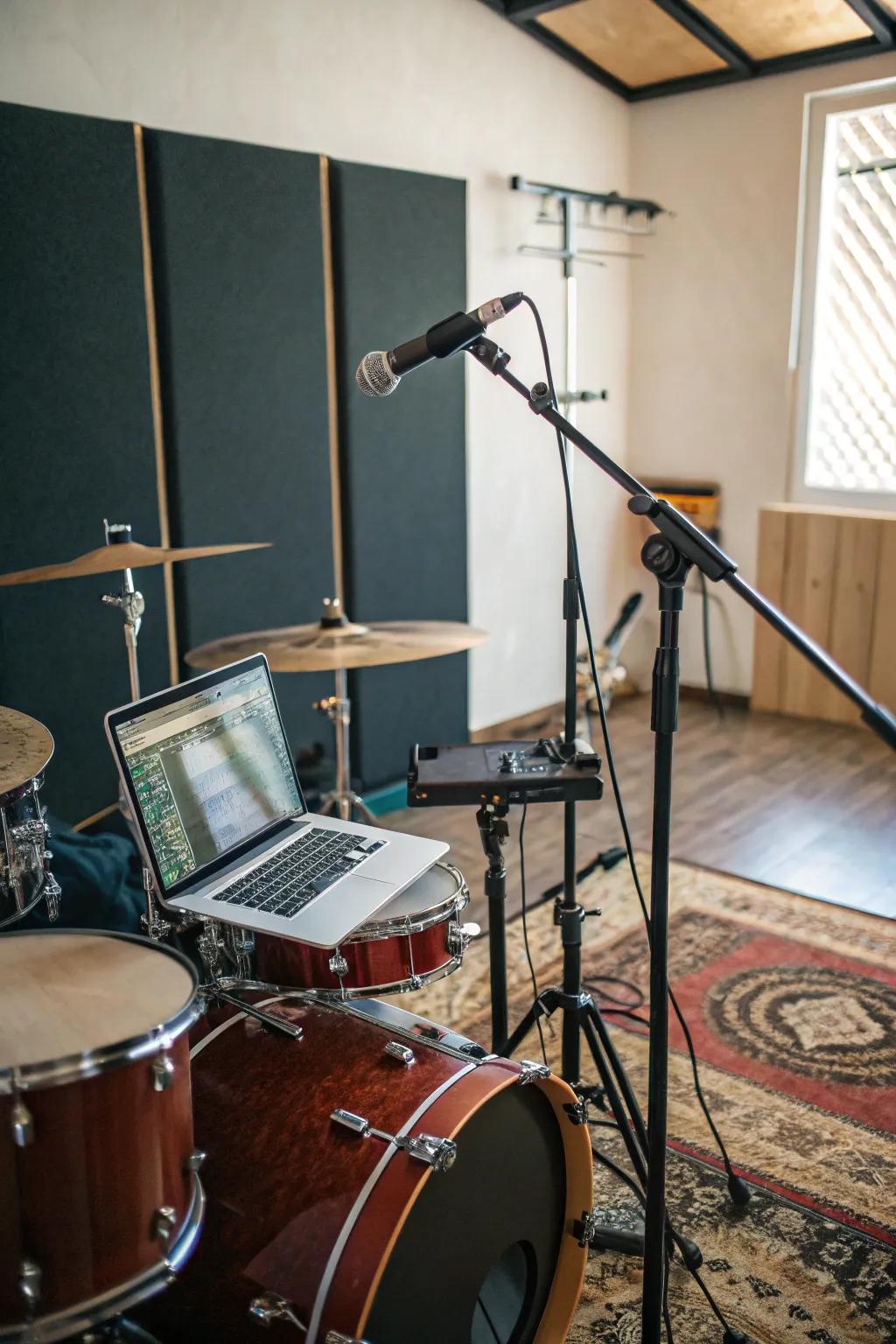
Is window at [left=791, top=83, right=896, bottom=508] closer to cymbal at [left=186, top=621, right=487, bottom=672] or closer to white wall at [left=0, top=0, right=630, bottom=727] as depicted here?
white wall at [left=0, top=0, right=630, bottom=727]

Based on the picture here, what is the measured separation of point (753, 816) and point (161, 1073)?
2854mm

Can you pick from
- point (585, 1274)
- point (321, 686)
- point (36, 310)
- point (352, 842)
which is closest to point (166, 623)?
point (321, 686)

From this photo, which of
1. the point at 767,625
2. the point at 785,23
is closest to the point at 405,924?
the point at 767,625

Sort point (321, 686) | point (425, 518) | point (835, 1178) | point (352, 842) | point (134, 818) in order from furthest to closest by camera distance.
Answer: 1. point (425, 518)
2. point (321, 686)
3. point (835, 1178)
4. point (352, 842)
5. point (134, 818)

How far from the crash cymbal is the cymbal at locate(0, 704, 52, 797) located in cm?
81

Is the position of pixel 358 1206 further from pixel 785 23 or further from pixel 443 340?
pixel 785 23

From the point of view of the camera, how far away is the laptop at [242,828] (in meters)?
1.56

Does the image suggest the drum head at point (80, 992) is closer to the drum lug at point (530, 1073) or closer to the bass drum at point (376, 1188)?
the bass drum at point (376, 1188)

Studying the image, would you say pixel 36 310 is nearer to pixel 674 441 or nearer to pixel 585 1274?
Answer: pixel 585 1274

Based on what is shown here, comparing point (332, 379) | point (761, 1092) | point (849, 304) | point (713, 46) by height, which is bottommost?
point (761, 1092)

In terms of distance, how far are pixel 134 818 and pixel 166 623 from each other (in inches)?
67.2

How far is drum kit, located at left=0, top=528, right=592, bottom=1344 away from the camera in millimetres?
1161

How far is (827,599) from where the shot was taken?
464 cm

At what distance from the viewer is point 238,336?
128 inches
